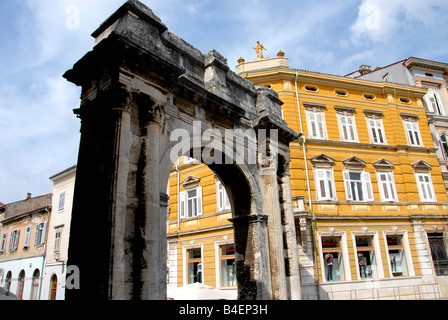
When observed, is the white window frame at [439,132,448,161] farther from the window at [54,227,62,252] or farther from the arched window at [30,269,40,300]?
the arched window at [30,269,40,300]

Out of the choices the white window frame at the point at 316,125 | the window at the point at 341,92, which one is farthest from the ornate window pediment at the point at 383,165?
the window at the point at 341,92

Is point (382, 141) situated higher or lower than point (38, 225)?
higher

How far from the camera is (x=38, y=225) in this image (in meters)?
25.5

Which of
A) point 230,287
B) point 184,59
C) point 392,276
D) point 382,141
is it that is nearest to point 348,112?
point 382,141

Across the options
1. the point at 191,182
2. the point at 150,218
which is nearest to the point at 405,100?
the point at 191,182

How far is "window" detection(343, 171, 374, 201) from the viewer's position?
690 inches

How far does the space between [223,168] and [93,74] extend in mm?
4204

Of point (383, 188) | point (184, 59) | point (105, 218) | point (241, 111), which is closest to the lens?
point (105, 218)

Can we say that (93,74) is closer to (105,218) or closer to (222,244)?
(105,218)

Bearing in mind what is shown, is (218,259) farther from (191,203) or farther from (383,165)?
(383,165)

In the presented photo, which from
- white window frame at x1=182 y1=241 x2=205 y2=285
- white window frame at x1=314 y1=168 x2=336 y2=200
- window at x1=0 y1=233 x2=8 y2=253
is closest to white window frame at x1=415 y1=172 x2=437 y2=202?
white window frame at x1=314 y1=168 x2=336 y2=200

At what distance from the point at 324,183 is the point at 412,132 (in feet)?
24.7

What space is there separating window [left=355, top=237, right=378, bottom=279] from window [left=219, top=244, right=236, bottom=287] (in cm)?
594

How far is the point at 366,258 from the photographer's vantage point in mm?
16953
